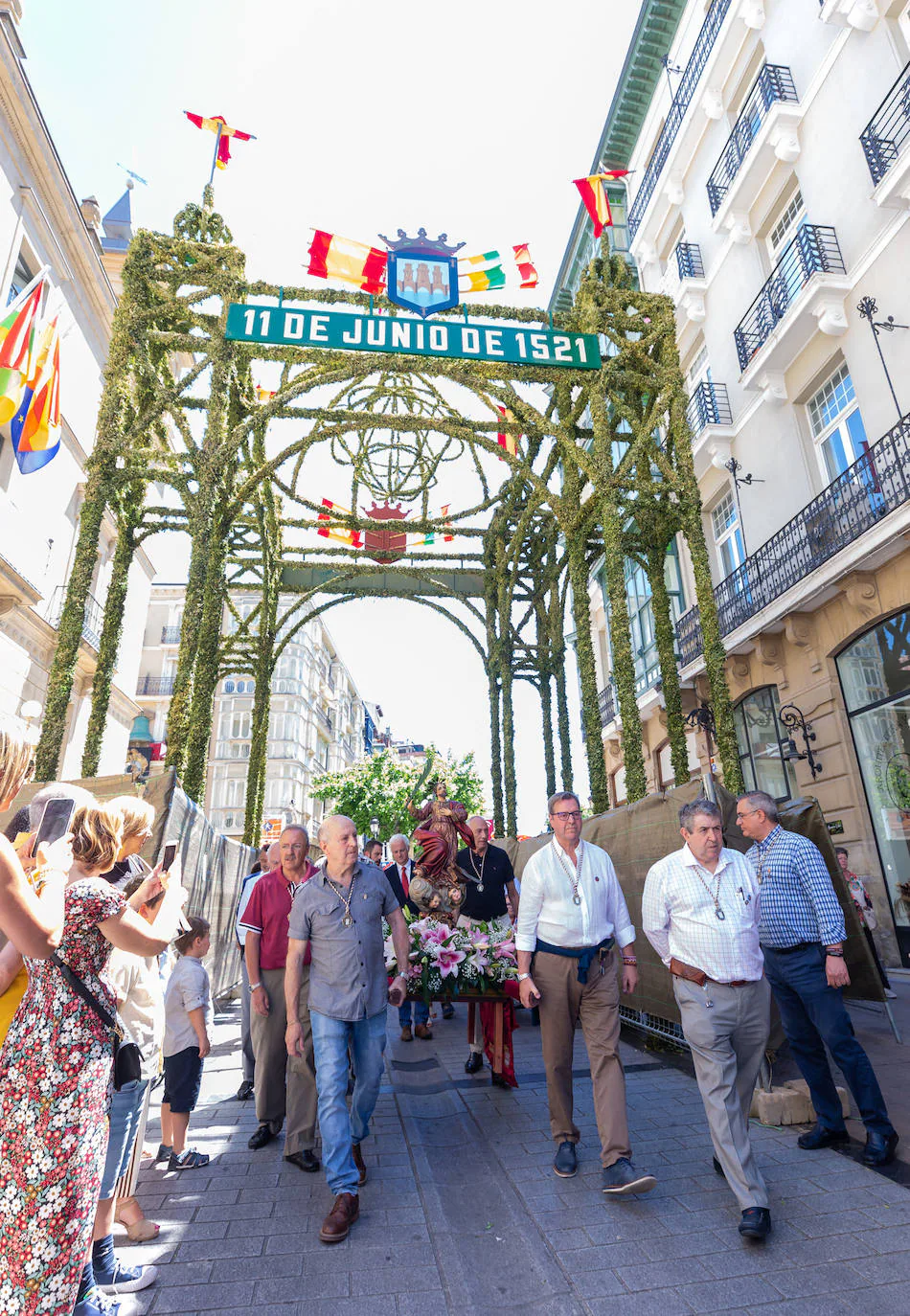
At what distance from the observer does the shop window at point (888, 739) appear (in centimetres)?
1039

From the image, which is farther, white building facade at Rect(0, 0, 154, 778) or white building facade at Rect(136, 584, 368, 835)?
white building facade at Rect(136, 584, 368, 835)

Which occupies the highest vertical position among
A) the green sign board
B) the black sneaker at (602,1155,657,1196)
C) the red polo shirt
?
the green sign board

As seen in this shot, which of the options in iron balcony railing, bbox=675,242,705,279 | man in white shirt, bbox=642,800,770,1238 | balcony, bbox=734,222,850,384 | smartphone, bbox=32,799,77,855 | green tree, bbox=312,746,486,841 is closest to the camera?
smartphone, bbox=32,799,77,855

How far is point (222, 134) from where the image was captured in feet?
37.1

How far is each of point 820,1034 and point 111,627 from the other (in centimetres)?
941

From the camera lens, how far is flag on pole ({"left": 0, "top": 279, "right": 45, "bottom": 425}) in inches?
375

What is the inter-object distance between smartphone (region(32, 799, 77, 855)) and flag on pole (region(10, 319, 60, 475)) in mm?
8788

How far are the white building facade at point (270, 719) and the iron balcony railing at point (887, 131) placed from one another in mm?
41100

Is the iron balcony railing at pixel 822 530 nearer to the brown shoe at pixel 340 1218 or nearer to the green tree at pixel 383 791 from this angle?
the brown shoe at pixel 340 1218

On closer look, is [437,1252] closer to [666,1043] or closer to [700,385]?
[666,1043]

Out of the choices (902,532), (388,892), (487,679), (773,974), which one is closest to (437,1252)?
(388,892)

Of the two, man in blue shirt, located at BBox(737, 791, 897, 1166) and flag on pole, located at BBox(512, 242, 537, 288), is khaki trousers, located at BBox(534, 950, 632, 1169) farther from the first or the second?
flag on pole, located at BBox(512, 242, 537, 288)

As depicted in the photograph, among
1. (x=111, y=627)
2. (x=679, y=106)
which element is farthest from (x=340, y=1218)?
(x=679, y=106)

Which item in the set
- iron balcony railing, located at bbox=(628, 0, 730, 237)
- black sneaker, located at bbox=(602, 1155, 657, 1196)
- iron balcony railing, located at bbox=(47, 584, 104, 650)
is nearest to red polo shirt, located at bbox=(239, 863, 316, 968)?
black sneaker, located at bbox=(602, 1155, 657, 1196)
